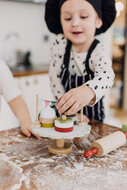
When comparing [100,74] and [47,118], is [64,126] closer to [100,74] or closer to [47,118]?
[47,118]

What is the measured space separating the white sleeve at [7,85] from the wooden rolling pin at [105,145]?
51cm

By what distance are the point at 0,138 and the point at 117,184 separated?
1.72ft

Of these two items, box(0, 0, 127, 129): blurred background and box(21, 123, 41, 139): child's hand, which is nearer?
box(21, 123, 41, 139): child's hand

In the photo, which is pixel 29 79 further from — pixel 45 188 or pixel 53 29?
pixel 45 188

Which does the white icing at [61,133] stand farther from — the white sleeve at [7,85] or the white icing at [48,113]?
the white sleeve at [7,85]

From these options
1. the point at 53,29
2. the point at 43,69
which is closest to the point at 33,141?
the point at 53,29

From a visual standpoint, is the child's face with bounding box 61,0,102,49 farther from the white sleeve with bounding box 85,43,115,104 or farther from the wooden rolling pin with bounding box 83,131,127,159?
the wooden rolling pin with bounding box 83,131,127,159

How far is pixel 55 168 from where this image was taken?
30.0 inches

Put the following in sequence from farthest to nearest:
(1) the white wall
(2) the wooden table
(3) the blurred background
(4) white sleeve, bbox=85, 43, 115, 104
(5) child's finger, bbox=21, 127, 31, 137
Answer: (1) the white wall, (3) the blurred background, (5) child's finger, bbox=21, 127, 31, 137, (4) white sleeve, bbox=85, 43, 115, 104, (2) the wooden table

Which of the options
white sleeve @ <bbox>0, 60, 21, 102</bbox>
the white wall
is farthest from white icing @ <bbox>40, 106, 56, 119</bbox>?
the white wall

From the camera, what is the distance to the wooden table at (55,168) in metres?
0.67

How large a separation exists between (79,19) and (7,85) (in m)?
0.47

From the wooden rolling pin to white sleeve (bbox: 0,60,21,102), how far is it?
0.51m

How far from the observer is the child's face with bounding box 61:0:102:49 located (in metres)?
1.07
